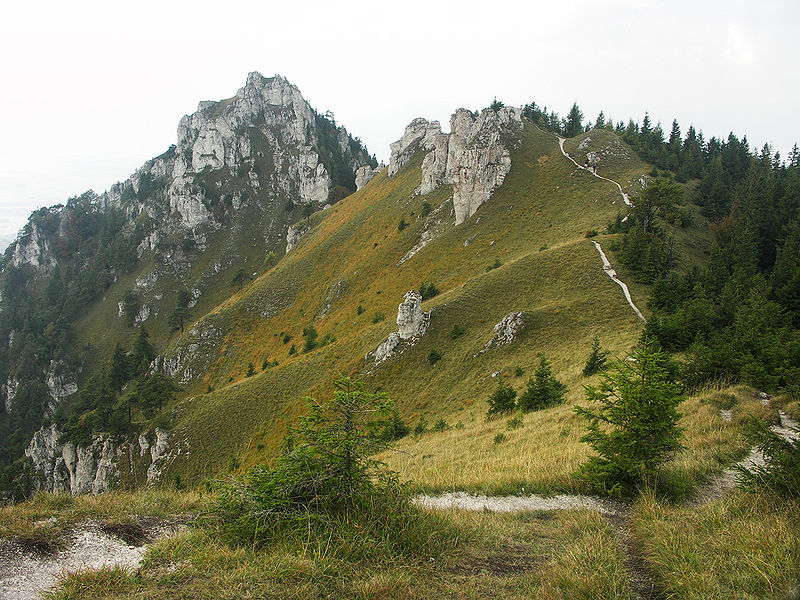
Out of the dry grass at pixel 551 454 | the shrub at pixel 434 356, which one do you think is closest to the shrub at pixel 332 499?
the dry grass at pixel 551 454

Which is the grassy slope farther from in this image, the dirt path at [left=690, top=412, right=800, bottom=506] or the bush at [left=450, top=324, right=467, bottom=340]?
the dirt path at [left=690, top=412, right=800, bottom=506]

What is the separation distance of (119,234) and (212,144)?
176ft

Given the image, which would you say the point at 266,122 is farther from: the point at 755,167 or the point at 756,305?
the point at 756,305

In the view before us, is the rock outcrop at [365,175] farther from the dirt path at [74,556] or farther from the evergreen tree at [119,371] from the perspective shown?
the dirt path at [74,556]

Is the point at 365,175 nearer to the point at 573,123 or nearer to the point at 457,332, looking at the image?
the point at 573,123

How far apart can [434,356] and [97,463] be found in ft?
186

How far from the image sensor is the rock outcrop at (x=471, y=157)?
74.4m

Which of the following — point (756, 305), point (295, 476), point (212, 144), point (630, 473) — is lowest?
point (630, 473)

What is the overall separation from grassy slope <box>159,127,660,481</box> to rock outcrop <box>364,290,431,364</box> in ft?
Answer: 3.64

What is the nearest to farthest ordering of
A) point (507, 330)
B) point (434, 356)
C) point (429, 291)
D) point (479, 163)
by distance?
point (507, 330) < point (434, 356) < point (429, 291) < point (479, 163)

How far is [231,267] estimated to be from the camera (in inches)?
5118

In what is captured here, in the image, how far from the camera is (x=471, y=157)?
77.1 m

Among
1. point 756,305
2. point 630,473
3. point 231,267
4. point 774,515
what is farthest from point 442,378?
point 231,267

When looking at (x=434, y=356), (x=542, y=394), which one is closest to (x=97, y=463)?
(x=434, y=356)
